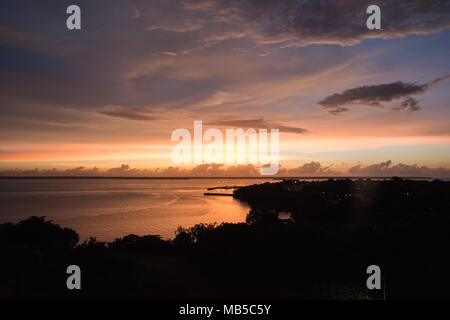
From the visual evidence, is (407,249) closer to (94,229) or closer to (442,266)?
(442,266)

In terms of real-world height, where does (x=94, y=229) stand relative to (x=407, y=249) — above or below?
below

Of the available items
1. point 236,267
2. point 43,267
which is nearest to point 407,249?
point 236,267

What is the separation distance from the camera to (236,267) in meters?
13.2

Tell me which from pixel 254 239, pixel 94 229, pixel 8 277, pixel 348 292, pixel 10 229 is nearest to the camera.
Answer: pixel 348 292

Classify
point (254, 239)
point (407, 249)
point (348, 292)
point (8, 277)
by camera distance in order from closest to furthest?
point (348, 292) → point (8, 277) → point (407, 249) → point (254, 239)

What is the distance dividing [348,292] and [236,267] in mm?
4764

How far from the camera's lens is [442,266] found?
12.9 meters

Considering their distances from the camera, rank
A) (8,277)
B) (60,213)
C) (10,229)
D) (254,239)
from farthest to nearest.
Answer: (60,213), (10,229), (254,239), (8,277)
